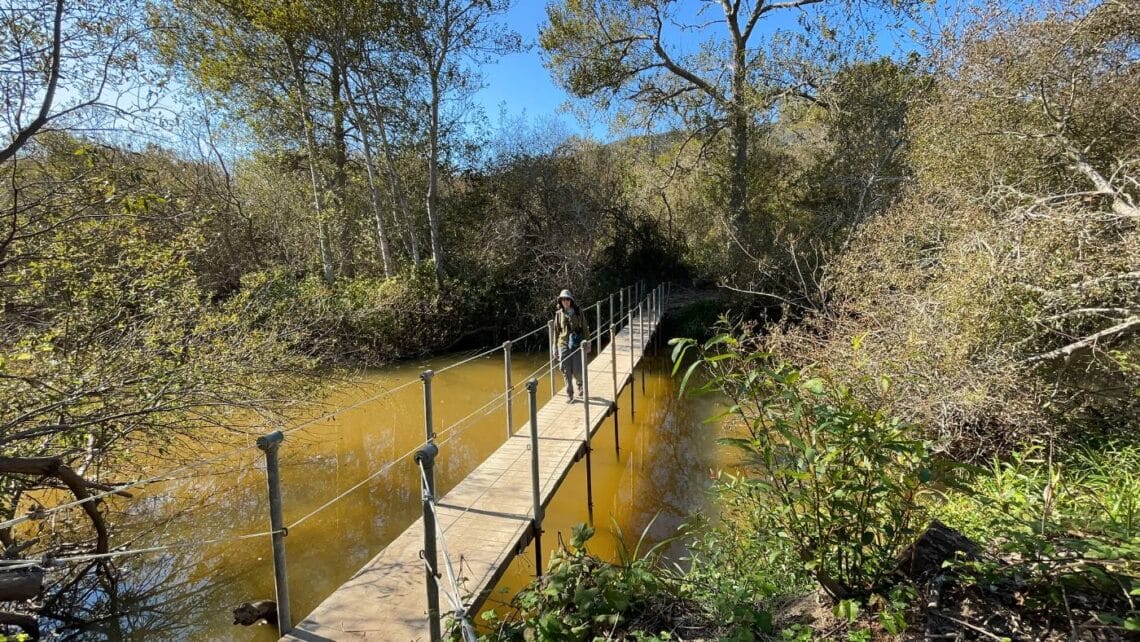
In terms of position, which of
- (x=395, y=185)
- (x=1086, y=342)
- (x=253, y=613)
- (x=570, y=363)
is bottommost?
(x=253, y=613)

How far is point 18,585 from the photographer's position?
108 inches

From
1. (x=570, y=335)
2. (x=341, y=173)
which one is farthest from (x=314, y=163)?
(x=570, y=335)

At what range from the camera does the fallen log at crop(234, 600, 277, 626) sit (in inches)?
173

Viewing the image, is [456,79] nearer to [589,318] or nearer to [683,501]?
Result: [589,318]

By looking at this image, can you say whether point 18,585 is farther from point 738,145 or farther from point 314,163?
point 738,145

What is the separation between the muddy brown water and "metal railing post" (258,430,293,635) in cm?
50

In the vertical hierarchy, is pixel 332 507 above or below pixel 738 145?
below

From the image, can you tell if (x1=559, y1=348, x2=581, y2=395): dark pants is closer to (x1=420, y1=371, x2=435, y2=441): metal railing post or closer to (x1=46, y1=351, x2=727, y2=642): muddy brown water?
(x1=46, y1=351, x2=727, y2=642): muddy brown water

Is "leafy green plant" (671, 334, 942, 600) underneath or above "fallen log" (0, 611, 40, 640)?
above

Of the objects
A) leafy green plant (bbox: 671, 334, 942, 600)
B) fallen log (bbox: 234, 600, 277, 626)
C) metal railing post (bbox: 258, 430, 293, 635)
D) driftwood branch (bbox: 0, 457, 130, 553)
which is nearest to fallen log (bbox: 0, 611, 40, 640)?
driftwood branch (bbox: 0, 457, 130, 553)

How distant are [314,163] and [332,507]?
9.60 metres

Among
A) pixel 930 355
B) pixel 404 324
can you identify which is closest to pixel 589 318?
pixel 404 324

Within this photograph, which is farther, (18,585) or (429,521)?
(18,585)

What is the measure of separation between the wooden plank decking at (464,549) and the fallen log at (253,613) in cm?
140
